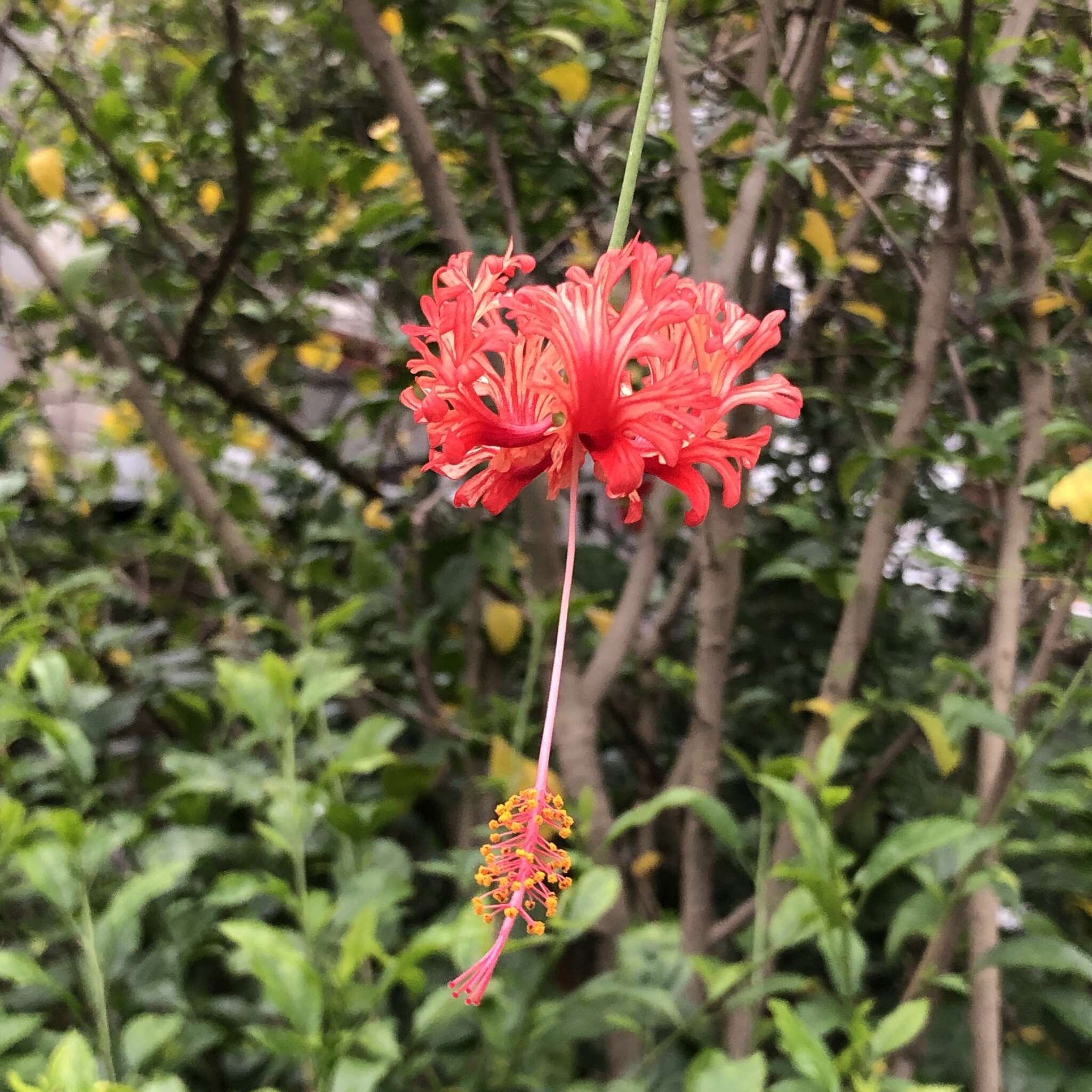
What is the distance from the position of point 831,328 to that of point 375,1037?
113cm

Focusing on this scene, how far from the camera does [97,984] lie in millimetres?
636

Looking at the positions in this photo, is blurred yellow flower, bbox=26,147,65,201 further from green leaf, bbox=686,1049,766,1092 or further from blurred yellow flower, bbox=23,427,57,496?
green leaf, bbox=686,1049,766,1092

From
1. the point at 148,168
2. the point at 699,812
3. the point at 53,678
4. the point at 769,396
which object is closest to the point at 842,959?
the point at 699,812

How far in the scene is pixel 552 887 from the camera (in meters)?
0.86

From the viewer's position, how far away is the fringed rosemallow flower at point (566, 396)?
368 mm

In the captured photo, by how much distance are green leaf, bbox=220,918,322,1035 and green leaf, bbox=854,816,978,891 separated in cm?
39

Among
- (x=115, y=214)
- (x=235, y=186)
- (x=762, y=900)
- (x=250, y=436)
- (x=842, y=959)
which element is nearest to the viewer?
(x=842, y=959)

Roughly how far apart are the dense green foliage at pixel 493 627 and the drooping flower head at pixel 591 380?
1.14ft

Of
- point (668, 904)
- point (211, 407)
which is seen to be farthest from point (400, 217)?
point (668, 904)

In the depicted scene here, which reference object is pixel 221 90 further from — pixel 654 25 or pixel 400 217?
pixel 654 25

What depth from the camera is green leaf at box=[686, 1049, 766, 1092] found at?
572mm

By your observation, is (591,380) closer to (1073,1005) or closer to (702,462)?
(702,462)

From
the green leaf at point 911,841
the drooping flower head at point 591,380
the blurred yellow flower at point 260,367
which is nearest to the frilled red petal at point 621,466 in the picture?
the drooping flower head at point 591,380

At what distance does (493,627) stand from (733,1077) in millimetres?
593
